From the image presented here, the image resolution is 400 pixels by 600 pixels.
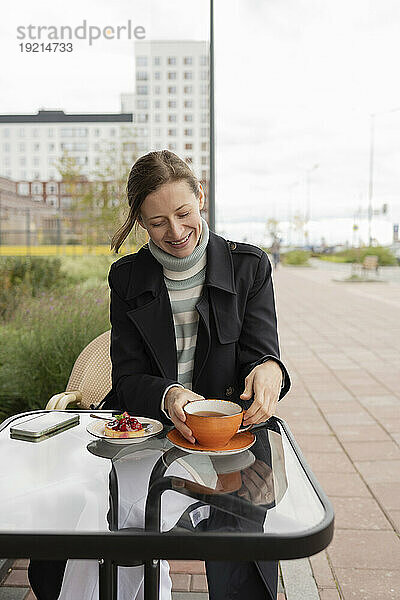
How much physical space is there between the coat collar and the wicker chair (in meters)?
0.83

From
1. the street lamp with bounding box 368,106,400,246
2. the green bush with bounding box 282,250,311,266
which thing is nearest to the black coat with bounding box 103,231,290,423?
the street lamp with bounding box 368,106,400,246

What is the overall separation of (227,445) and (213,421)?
0.36 ft

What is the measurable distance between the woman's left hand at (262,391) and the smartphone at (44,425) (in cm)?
47

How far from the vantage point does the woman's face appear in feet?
5.74

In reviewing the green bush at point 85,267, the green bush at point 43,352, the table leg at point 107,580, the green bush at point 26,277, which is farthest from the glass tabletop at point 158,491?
the green bush at point 85,267

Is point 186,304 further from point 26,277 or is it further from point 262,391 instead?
point 26,277

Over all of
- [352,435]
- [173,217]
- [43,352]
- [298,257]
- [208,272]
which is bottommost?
[298,257]

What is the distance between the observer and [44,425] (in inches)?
66.5

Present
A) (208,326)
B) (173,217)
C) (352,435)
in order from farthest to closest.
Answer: (352,435)
(208,326)
(173,217)

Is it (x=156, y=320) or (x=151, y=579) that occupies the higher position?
(x=156, y=320)

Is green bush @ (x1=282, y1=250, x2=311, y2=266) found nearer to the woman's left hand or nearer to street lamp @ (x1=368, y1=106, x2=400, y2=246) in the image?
street lamp @ (x1=368, y1=106, x2=400, y2=246)

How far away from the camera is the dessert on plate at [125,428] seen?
154cm

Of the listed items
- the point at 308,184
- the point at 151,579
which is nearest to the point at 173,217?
the point at 151,579

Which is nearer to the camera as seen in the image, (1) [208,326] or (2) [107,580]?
(2) [107,580]
